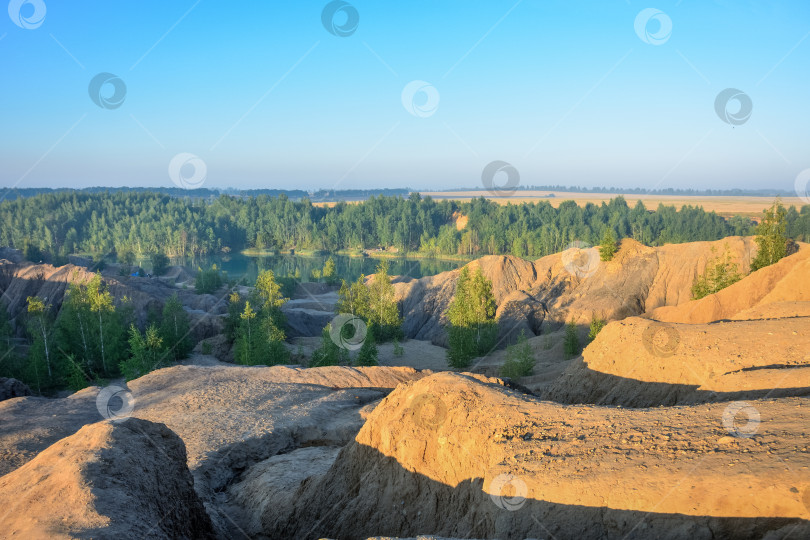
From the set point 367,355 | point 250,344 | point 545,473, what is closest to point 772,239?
point 367,355

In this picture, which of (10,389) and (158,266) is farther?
(158,266)

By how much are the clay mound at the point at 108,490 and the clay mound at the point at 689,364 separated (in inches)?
Answer: 457

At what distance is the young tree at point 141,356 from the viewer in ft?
104

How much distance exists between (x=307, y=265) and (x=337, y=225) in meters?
32.1

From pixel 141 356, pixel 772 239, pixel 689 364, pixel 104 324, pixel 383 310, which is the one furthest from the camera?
pixel 383 310

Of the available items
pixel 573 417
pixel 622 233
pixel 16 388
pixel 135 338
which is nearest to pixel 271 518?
pixel 573 417

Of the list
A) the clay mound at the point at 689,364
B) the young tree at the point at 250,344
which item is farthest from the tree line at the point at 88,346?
the clay mound at the point at 689,364

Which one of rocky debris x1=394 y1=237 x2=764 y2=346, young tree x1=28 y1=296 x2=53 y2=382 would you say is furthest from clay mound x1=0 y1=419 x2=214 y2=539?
rocky debris x1=394 y1=237 x2=764 y2=346

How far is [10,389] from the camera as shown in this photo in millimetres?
25281

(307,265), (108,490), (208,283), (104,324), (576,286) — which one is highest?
(108,490)

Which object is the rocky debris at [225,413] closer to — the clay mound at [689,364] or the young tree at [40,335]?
the clay mound at [689,364]

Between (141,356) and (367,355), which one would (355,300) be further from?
(141,356)

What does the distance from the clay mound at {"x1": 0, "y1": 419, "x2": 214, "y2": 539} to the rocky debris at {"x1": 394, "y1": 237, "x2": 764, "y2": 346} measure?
34.3m

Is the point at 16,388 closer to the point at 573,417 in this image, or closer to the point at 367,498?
the point at 367,498
